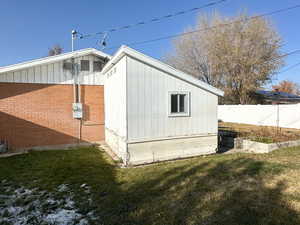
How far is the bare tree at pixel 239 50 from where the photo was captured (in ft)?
62.7

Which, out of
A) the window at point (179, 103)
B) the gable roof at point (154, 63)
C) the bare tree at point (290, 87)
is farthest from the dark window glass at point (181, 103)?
the bare tree at point (290, 87)

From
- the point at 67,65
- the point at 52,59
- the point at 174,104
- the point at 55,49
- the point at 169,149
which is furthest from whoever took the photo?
the point at 55,49

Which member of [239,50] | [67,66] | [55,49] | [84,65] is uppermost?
[55,49]

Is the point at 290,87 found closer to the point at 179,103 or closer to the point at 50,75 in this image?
the point at 179,103

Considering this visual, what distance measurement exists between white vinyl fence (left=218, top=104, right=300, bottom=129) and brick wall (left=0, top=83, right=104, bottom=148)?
13692mm

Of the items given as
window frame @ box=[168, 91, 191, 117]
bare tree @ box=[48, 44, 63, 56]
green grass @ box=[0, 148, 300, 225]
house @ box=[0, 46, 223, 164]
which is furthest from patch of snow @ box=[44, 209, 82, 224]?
bare tree @ box=[48, 44, 63, 56]

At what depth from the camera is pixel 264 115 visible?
15.9 meters

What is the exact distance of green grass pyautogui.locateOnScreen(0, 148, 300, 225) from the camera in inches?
114

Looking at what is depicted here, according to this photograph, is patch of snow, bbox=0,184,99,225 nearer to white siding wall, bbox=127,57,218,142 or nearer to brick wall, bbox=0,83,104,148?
white siding wall, bbox=127,57,218,142

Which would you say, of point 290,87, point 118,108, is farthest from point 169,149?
point 290,87

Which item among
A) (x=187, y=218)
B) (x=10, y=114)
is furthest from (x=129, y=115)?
(x=10, y=114)

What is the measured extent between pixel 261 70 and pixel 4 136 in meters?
22.1

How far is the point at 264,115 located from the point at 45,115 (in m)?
16.4

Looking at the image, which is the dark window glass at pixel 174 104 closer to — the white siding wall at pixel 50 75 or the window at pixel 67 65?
the white siding wall at pixel 50 75
